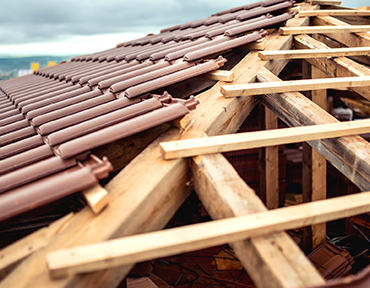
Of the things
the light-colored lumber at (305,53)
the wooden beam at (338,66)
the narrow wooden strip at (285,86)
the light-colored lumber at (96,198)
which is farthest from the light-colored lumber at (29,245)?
the wooden beam at (338,66)

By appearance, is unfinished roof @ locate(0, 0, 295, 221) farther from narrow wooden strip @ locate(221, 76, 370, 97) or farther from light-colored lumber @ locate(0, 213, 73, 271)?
narrow wooden strip @ locate(221, 76, 370, 97)

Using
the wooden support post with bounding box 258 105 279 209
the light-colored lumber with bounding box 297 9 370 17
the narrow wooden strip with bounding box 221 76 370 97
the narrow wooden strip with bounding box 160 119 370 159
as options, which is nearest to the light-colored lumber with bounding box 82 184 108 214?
the narrow wooden strip with bounding box 160 119 370 159

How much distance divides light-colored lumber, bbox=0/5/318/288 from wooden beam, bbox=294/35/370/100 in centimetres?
148

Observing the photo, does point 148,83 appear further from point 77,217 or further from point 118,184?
point 77,217

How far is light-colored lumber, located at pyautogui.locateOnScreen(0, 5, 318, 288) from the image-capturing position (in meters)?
1.28

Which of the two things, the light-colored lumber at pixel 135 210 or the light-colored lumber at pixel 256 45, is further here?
the light-colored lumber at pixel 256 45

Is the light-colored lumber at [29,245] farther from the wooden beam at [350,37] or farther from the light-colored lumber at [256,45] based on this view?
the wooden beam at [350,37]

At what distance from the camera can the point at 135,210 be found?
1.48m

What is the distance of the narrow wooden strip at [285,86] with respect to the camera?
238 cm

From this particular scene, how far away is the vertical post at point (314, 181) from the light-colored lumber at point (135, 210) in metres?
3.11

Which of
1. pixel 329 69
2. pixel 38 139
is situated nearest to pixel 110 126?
pixel 38 139

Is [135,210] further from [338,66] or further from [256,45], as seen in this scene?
[338,66]

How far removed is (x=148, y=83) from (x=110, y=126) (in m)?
0.72

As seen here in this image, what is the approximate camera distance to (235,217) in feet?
4.29
